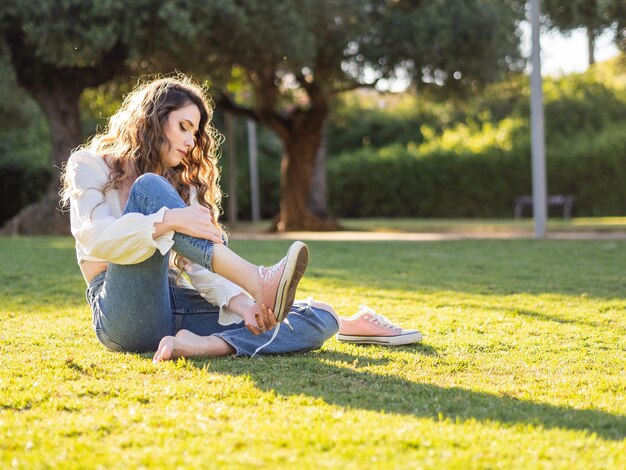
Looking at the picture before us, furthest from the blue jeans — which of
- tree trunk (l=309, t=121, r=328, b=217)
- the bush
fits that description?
the bush

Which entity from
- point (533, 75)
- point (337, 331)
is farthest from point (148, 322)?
point (533, 75)

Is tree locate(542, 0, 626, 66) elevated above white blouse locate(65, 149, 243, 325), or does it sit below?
above

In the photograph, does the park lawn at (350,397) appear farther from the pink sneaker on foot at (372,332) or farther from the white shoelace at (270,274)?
the white shoelace at (270,274)

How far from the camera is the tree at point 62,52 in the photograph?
45.9ft

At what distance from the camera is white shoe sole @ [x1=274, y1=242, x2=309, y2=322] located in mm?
3496

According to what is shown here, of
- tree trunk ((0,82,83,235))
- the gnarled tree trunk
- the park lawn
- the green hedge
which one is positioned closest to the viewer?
the park lawn

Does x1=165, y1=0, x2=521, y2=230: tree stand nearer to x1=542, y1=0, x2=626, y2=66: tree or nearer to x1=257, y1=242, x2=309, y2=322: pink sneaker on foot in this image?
x1=542, y1=0, x2=626, y2=66: tree

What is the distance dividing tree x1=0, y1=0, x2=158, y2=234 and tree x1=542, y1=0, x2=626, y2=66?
6.85 m

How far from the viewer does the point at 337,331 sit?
4.20m

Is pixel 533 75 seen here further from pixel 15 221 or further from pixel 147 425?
pixel 147 425

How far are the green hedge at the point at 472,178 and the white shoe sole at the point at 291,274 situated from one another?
2145cm

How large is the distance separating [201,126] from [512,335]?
204 cm

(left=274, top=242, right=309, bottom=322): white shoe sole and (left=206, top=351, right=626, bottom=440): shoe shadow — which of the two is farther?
Answer: (left=274, top=242, right=309, bottom=322): white shoe sole

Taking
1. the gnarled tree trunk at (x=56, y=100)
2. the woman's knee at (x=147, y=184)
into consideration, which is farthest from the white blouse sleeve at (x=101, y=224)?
the gnarled tree trunk at (x=56, y=100)
